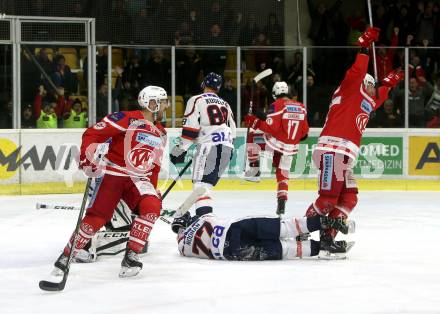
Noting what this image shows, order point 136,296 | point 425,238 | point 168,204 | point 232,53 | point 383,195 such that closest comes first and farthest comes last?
1. point 136,296
2. point 425,238
3. point 168,204
4. point 383,195
5. point 232,53

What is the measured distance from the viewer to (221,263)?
638cm

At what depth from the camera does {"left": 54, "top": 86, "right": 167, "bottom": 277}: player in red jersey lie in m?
5.86

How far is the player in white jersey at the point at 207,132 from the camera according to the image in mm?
8227

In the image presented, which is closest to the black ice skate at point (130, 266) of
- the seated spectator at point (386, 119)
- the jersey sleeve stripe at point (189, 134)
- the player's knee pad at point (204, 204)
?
the player's knee pad at point (204, 204)

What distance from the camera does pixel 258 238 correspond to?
6.41 m

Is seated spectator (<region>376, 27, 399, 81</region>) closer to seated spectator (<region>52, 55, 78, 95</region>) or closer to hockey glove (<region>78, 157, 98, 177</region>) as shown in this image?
seated spectator (<region>52, 55, 78, 95</region>)

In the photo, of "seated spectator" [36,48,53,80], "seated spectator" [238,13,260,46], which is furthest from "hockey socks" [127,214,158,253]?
"seated spectator" [238,13,260,46]

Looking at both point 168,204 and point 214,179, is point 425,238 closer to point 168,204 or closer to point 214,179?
point 214,179

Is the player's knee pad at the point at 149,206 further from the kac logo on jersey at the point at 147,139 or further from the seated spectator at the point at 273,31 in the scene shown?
the seated spectator at the point at 273,31

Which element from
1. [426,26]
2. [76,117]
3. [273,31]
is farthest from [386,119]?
[76,117]

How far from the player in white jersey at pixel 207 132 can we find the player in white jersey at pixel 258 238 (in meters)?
1.69

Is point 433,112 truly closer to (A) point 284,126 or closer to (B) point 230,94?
(B) point 230,94

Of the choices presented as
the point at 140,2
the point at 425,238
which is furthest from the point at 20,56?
the point at 425,238

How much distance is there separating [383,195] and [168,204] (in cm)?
254
